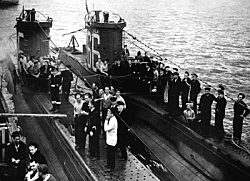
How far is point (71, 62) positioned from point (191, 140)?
1207cm

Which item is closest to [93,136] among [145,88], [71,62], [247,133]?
[145,88]

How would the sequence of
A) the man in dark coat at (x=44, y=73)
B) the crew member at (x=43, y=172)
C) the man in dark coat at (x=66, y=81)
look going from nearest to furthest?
the crew member at (x=43, y=172) → the man in dark coat at (x=66, y=81) → the man in dark coat at (x=44, y=73)

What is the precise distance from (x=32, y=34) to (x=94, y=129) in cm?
1093

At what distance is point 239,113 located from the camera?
11203mm

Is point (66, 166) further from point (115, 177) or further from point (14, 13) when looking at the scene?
point (14, 13)

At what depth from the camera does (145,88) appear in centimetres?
1588

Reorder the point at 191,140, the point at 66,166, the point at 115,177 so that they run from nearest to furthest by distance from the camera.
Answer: the point at 115,177, the point at 66,166, the point at 191,140

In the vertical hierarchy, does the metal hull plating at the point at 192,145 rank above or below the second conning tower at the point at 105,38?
below

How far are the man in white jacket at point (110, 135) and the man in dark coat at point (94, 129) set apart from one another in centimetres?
68

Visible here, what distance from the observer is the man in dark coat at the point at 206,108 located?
11.7 meters

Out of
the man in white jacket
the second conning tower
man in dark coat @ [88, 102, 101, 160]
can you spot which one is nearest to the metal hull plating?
the second conning tower

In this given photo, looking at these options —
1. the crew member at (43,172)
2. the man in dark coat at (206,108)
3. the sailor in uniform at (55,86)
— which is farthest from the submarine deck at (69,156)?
the man in dark coat at (206,108)

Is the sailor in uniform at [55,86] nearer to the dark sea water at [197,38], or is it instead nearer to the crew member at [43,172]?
the crew member at [43,172]

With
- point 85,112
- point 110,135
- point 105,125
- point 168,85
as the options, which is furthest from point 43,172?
point 168,85
